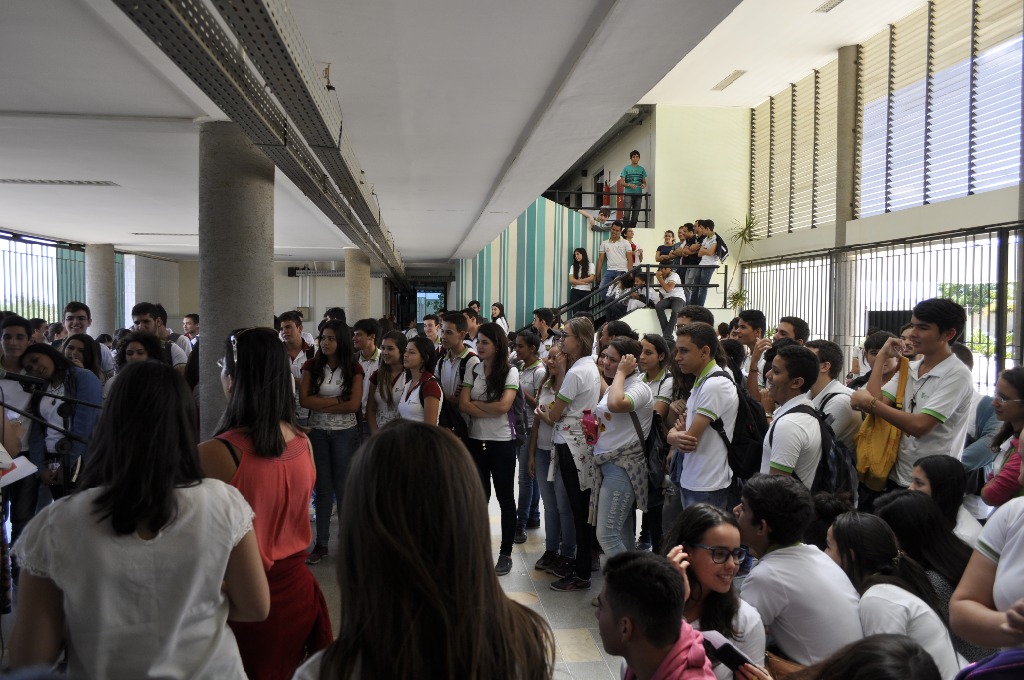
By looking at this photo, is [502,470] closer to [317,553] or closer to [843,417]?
[317,553]

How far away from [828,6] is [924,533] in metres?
10.7

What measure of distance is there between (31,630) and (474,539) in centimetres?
103

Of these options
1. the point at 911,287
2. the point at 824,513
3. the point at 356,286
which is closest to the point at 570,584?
the point at 824,513

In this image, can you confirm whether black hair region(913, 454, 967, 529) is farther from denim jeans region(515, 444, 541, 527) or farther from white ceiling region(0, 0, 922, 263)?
denim jeans region(515, 444, 541, 527)

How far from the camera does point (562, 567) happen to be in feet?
15.3

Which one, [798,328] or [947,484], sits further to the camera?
[798,328]

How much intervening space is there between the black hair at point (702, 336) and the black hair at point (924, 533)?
1.40 meters

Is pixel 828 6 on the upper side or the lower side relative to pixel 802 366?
upper

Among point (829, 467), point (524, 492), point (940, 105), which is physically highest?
point (940, 105)

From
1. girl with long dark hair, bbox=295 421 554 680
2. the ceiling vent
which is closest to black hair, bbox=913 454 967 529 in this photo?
girl with long dark hair, bbox=295 421 554 680

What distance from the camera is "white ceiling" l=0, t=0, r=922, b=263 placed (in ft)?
11.3

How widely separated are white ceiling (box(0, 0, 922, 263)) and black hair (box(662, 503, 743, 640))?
7.11 ft

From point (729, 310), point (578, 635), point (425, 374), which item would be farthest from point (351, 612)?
point (729, 310)

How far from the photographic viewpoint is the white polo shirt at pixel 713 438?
3.67 m
